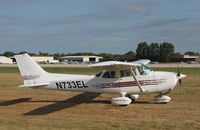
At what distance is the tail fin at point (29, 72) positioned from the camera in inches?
625

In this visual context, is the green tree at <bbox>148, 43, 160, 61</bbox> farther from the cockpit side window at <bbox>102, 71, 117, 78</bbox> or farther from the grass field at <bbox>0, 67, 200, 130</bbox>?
the cockpit side window at <bbox>102, 71, 117, 78</bbox>

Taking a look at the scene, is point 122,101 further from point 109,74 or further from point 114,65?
point 109,74

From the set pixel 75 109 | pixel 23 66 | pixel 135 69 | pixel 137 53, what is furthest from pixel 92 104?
pixel 137 53

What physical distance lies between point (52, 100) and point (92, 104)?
243 centimetres

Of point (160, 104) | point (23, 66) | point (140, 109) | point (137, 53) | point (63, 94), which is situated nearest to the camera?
point (140, 109)

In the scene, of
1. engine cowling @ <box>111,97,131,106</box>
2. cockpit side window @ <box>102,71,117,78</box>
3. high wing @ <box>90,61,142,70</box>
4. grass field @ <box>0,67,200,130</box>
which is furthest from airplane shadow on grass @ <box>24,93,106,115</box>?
high wing @ <box>90,61,142,70</box>

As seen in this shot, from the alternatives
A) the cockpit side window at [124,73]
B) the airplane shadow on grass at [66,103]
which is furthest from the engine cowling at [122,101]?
the airplane shadow on grass at [66,103]

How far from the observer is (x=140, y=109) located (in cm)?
1349

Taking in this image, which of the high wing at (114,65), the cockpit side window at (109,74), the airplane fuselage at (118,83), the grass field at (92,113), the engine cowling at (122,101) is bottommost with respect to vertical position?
the grass field at (92,113)

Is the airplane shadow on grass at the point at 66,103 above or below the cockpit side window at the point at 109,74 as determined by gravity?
below

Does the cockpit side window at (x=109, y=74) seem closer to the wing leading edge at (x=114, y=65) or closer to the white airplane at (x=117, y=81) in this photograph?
the white airplane at (x=117, y=81)

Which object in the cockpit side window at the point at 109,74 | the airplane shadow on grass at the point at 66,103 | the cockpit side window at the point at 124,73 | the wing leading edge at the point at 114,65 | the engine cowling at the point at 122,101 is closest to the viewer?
the wing leading edge at the point at 114,65

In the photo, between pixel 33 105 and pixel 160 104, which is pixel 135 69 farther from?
pixel 33 105

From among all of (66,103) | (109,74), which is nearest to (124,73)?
(109,74)
